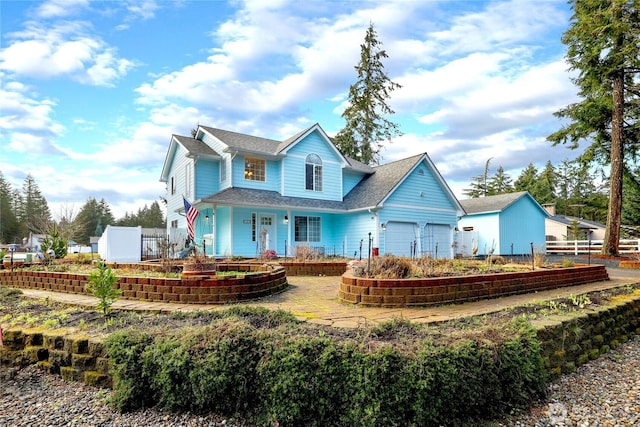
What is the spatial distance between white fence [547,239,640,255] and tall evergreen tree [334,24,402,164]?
14.7 m

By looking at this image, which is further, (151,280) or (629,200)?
(629,200)

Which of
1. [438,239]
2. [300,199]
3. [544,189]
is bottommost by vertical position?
[438,239]

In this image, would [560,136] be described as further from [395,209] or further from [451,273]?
[451,273]

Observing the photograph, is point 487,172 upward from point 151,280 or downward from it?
upward

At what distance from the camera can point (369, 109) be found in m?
30.1

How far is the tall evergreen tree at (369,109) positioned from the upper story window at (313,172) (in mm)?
12879

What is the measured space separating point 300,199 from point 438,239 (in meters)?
7.76

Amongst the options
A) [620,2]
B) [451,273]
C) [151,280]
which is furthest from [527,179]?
[151,280]

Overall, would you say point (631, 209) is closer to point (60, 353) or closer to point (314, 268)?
point (314, 268)

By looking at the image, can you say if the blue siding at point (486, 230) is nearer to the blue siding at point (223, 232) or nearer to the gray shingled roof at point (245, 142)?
the gray shingled roof at point (245, 142)

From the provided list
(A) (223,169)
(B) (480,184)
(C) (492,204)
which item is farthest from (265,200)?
(B) (480,184)

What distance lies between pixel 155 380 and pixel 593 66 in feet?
72.5

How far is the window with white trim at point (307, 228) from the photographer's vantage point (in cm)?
1700

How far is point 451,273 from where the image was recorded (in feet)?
21.2
